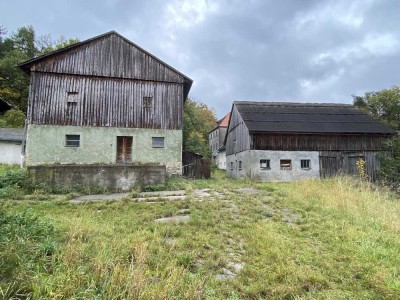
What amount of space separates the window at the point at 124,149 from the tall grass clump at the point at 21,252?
39.7ft

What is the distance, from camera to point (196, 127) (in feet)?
146

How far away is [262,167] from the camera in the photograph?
63.1ft

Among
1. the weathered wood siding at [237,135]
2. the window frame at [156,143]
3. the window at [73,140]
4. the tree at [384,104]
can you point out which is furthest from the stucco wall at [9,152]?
the tree at [384,104]

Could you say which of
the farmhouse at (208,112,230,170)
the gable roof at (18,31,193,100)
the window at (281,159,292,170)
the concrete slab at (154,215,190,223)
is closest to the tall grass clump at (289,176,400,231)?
the concrete slab at (154,215,190,223)

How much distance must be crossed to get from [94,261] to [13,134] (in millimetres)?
25323

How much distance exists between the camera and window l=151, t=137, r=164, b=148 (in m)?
16.8

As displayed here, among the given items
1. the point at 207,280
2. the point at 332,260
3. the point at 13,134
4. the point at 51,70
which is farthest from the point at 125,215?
the point at 13,134

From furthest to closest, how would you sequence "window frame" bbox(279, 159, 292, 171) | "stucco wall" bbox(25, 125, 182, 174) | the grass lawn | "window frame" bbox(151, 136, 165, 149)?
"window frame" bbox(279, 159, 292, 171) → "window frame" bbox(151, 136, 165, 149) → "stucco wall" bbox(25, 125, 182, 174) → the grass lawn

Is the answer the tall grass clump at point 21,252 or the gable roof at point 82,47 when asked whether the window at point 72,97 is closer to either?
the gable roof at point 82,47

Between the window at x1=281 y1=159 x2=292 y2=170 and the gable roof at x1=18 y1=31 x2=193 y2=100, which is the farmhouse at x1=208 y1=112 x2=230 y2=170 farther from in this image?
the gable roof at x1=18 y1=31 x2=193 y2=100

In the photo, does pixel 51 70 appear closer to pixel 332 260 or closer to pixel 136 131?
pixel 136 131

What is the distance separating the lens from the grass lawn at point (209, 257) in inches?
113

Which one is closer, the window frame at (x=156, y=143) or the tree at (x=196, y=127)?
the window frame at (x=156, y=143)

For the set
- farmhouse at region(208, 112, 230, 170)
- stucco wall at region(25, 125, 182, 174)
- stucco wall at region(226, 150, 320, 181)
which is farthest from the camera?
farmhouse at region(208, 112, 230, 170)
